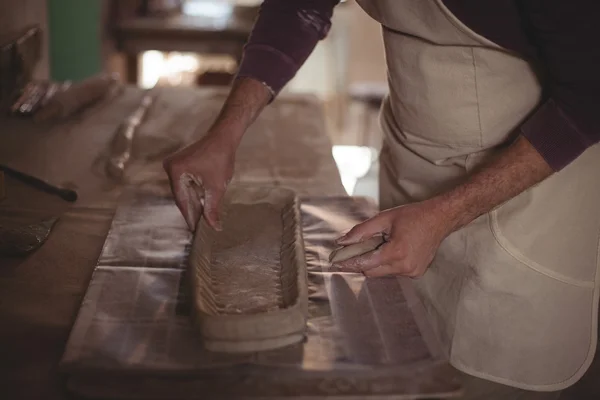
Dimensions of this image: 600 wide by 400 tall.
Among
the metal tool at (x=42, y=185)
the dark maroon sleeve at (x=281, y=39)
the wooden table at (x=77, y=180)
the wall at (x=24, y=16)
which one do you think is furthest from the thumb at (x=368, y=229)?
the wall at (x=24, y=16)

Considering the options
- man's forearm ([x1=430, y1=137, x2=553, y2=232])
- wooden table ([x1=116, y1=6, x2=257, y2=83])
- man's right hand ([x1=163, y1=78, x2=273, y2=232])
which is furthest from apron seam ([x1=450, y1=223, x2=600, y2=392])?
wooden table ([x1=116, y1=6, x2=257, y2=83])

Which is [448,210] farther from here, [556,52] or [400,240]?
[556,52]

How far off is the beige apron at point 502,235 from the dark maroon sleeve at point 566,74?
4.1 inches

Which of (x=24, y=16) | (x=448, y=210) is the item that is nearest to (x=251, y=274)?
(x=448, y=210)

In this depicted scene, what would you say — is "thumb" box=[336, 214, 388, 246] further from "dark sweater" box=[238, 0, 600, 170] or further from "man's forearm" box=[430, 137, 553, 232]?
"dark sweater" box=[238, 0, 600, 170]

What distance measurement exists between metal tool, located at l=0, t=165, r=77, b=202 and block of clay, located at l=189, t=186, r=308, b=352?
0.27 metres

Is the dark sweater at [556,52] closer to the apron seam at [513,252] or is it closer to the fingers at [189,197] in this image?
the apron seam at [513,252]

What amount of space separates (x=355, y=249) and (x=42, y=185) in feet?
1.93

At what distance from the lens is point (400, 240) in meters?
0.80

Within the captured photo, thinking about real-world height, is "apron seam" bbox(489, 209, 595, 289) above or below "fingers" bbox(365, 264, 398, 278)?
below

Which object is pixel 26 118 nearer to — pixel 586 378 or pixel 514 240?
pixel 514 240

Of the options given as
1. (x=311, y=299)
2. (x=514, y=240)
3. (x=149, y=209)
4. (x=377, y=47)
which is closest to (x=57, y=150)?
(x=149, y=209)

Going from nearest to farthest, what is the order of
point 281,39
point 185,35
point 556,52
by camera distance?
point 556,52 → point 281,39 → point 185,35

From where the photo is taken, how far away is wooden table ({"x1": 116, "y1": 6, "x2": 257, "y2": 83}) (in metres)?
2.70
